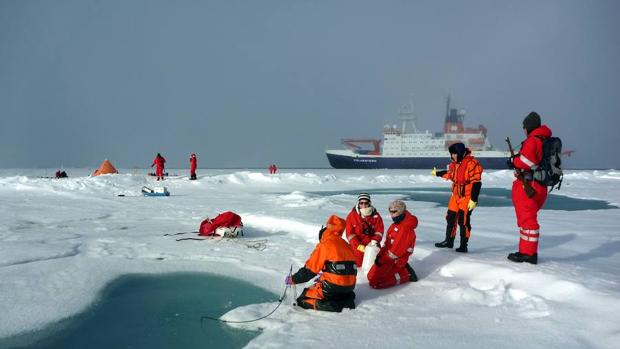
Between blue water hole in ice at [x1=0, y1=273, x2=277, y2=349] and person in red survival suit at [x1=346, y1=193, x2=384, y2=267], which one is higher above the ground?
person in red survival suit at [x1=346, y1=193, x2=384, y2=267]

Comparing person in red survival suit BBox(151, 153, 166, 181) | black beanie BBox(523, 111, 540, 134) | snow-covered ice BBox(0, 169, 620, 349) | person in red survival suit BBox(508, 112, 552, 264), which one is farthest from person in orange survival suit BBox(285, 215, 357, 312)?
person in red survival suit BBox(151, 153, 166, 181)

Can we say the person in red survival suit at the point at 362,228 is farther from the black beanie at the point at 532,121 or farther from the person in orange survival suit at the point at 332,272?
the black beanie at the point at 532,121

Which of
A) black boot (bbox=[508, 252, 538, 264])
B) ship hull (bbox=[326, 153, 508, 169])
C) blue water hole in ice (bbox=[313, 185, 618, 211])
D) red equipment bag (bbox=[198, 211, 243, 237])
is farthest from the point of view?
ship hull (bbox=[326, 153, 508, 169])

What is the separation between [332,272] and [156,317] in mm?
1645

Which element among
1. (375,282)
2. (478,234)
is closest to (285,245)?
(375,282)

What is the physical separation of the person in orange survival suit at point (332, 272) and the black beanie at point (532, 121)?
8.22 feet

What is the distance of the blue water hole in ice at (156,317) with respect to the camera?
113 inches

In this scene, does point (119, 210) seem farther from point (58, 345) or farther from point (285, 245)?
point (58, 345)

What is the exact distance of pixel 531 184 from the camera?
4.02m

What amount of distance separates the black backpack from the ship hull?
6075cm

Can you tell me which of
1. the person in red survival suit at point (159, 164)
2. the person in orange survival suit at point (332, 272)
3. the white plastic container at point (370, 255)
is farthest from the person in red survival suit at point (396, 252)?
the person in red survival suit at point (159, 164)

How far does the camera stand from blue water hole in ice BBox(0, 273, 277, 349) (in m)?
2.87

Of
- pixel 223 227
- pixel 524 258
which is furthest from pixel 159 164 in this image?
pixel 524 258

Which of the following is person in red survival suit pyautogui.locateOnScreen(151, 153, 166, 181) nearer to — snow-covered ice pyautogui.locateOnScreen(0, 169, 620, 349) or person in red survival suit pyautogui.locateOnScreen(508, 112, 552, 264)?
snow-covered ice pyautogui.locateOnScreen(0, 169, 620, 349)
